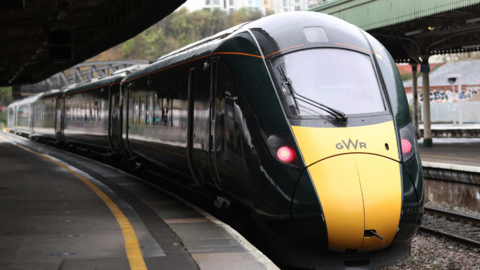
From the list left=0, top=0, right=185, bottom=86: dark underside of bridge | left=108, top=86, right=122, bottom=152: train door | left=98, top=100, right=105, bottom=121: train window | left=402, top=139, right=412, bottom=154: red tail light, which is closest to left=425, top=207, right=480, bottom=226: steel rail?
left=402, top=139, right=412, bottom=154: red tail light

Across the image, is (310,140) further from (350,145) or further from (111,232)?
(111,232)

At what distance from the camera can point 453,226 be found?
1125 cm

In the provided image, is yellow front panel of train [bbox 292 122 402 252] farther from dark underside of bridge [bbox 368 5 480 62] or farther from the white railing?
the white railing

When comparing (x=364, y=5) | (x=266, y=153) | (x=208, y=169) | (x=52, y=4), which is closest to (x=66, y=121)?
(x=52, y=4)

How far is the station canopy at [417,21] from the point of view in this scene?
17688mm

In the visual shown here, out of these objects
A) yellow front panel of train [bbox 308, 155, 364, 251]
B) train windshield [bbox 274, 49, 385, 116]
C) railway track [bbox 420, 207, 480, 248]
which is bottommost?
railway track [bbox 420, 207, 480, 248]

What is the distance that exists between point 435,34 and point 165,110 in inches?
524

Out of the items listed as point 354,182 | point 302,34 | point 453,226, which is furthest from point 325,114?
point 453,226

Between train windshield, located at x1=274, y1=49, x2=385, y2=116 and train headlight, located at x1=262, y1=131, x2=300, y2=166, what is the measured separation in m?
0.36

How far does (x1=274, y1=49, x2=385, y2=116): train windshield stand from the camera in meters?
6.84

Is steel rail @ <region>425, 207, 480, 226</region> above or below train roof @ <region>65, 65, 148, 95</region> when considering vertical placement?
below

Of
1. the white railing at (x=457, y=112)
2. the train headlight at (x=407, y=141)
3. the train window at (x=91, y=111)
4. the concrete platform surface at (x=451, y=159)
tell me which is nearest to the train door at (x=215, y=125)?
the train headlight at (x=407, y=141)

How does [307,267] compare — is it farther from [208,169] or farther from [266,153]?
[208,169]

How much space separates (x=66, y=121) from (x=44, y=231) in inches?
827
